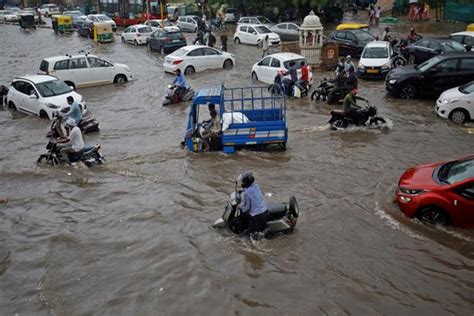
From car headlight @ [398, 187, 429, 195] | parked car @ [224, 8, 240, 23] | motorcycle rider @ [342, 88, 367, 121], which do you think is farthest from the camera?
parked car @ [224, 8, 240, 23]

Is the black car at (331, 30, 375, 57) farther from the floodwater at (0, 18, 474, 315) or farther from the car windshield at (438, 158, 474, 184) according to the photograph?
the car windshield at (438, 158, 474, 184)

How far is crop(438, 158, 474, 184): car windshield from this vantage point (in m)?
8.79

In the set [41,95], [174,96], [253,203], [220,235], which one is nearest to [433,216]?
[253,203]

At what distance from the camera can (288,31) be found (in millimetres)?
33938

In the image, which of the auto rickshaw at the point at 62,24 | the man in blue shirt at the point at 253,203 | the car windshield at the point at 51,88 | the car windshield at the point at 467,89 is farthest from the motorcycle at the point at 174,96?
the auto rickshaw at the point at 62,24

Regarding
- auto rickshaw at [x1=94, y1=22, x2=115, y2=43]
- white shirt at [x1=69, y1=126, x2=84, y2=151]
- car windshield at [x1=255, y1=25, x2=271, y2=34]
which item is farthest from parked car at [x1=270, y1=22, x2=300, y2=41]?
white shirt at [x1=69, y1=126, x2=84, y2=151]

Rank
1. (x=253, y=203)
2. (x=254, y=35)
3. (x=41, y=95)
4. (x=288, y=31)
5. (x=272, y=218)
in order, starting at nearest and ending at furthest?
(x=253, y=203) → (x=272, y=218) → (x=41, y=95) → (x=254, y=35) → (x=288, y=31)

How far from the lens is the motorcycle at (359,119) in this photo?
14812 millimetres

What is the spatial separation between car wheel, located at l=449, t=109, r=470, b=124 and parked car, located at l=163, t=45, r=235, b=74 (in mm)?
13150

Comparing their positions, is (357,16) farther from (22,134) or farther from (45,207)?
(45,207)

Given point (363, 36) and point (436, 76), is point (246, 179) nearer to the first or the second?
point (436, 76)

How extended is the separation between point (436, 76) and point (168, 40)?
701 inches

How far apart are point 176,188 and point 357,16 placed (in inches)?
1524

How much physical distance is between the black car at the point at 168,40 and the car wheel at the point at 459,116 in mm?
19427
